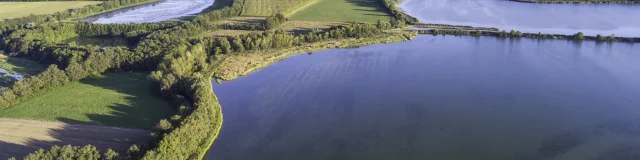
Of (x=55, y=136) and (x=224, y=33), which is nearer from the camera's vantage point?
(x=55, y=136)

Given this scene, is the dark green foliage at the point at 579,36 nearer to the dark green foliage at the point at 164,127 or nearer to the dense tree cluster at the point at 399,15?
the dense tree cluster at the point at 399,15

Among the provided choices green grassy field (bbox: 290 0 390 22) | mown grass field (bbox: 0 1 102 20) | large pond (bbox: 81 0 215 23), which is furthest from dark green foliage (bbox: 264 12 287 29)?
mown grass field (bbox: 0 1 102 20)

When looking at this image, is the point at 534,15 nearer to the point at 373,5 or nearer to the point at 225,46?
the point at 373,5

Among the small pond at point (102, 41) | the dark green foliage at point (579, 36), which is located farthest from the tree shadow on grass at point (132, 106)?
the dark green foliage at point (579, 36)

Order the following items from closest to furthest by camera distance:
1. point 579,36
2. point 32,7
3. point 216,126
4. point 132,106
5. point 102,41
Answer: point 216,126 → point 132,106 → point 579,36 → point 102,41 → point 32,7

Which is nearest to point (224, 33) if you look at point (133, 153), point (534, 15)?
point (133, 153)

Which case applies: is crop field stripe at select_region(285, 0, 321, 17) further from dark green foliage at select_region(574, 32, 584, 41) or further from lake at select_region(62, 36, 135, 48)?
dark green foliage at select_region(574, 32, 584, 41)
